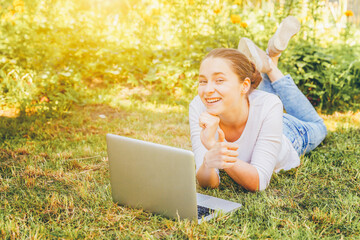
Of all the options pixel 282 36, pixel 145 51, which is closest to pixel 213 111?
pixel 282 36

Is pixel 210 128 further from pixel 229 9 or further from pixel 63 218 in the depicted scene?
pixel 229 9

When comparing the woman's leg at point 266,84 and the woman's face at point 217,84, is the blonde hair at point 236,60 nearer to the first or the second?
the woman's face at point 217,84

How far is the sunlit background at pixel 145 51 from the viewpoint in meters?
4.34

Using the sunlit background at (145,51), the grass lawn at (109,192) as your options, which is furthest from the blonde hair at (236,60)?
the sunlit background at (145,51)

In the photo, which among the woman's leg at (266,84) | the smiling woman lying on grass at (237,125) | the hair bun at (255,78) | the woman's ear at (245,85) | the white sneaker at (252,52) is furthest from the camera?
the woman's leg at (266,84)

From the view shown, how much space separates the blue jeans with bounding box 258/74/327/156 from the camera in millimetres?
3004

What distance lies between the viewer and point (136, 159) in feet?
5.76

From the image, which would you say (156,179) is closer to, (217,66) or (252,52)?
(217,66)

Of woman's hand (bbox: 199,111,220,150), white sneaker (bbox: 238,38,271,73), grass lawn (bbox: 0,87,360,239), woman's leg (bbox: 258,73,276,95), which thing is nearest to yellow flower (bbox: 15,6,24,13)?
grass lawn (bbox: 0,87,360,239)

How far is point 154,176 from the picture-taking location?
174 centimetres

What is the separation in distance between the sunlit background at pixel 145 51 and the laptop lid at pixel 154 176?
240cm

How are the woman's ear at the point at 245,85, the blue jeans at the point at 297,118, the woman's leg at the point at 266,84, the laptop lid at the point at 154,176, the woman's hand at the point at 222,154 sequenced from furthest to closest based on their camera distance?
the woman's leg at the point at 266,84 < the blue jeans at the point at 297,118 < the woman's ear at the point at 245,85 < the woman's hand at the point at 222,154 < the laptop lid at the point at 154,176

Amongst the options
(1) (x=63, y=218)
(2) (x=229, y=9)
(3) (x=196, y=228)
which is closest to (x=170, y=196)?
(3) (x=196, y=228)

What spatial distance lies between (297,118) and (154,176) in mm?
2064
